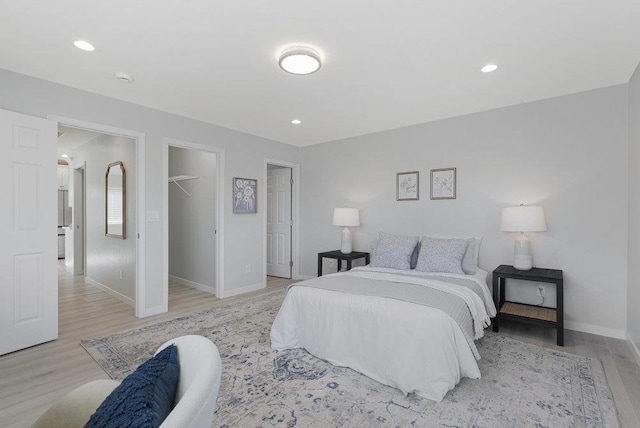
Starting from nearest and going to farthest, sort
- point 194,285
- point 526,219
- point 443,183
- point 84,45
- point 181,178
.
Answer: point 84,45
point 526,219
point 443,183
point 194,285
point 181,178

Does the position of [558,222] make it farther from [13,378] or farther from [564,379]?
[13,378]

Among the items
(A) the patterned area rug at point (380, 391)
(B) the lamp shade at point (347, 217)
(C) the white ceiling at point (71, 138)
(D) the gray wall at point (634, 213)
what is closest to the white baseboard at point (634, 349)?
(D) the gray wall at point (634, 213)

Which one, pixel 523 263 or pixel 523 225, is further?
pixel 523 263

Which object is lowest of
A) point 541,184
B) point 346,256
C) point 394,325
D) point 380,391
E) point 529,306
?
point 380,391

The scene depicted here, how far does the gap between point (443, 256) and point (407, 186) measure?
1.27 meters

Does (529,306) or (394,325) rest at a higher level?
(394,325)

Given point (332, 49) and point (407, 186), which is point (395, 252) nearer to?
point (407, 186)

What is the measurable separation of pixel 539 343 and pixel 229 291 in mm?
3722

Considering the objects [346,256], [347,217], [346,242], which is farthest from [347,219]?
[346,256]

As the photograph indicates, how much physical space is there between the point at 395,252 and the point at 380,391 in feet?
5.85

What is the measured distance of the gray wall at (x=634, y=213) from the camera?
253 cm

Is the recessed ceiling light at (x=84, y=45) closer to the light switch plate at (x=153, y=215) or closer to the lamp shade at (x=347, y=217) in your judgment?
the light switch plate at (x=153, y=215)

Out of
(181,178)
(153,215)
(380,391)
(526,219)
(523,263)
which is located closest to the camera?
(380,391)

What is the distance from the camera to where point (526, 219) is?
3041 millimetres
